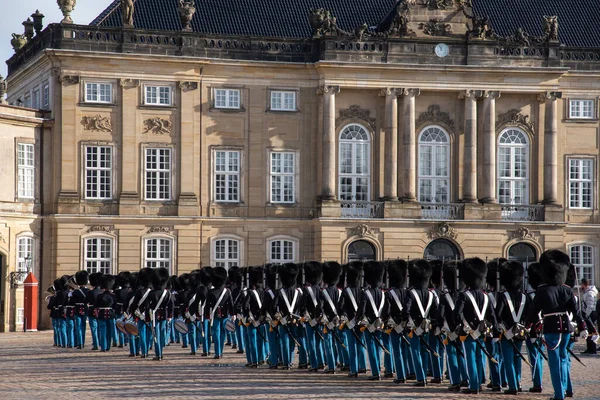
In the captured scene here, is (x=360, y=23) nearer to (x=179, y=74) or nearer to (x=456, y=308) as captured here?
(x=179, y=74)

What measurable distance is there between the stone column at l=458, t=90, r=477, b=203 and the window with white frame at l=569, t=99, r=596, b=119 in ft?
14.0

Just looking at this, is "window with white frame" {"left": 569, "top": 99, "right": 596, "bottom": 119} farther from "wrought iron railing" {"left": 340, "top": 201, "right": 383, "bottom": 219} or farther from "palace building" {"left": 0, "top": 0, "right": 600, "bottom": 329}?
"wrought iron railing" {"left": 340, "top": 201, "right": 383, "bottom": 219}

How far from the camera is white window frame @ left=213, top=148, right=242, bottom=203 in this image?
158ft

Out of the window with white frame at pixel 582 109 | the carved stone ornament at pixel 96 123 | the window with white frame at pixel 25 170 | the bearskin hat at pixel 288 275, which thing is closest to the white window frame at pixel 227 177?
the carved stone ornament at pixel 96 123

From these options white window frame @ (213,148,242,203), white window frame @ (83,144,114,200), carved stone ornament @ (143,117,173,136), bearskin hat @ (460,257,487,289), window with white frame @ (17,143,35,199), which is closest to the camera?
bearskin hat @ (460,257,487,289)

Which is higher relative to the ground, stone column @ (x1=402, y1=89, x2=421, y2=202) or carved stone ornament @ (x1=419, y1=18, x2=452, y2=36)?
carved stone ornament @ (x1=419, y1=18, x2=452, y2=36)

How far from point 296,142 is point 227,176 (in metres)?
2.85

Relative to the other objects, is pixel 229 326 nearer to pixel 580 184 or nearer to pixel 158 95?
pixel 158 95

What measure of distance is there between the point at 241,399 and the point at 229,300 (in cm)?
891

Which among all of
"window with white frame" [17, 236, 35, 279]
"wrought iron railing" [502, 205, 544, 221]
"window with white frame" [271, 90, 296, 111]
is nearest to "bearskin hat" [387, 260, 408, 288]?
"window with white frame" [17, 236, 35, 279]

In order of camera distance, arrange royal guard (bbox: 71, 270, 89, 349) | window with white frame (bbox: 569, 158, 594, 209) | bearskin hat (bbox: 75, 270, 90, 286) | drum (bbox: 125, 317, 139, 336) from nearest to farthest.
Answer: drum (bbox: 125, 317, 139, 336) → royal guard (bbox: 71, 270, 89, 349) → bearskin hat (bbox: 75, 270, 90, 286) → window with white frame (bbox: 569, 158, 594, 209)

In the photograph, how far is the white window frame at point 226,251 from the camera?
48062 mm

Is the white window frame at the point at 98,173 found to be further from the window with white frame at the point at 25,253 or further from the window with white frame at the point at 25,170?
the window with white frame at the point at 25,253

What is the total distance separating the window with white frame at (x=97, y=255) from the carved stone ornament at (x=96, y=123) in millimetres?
3873
